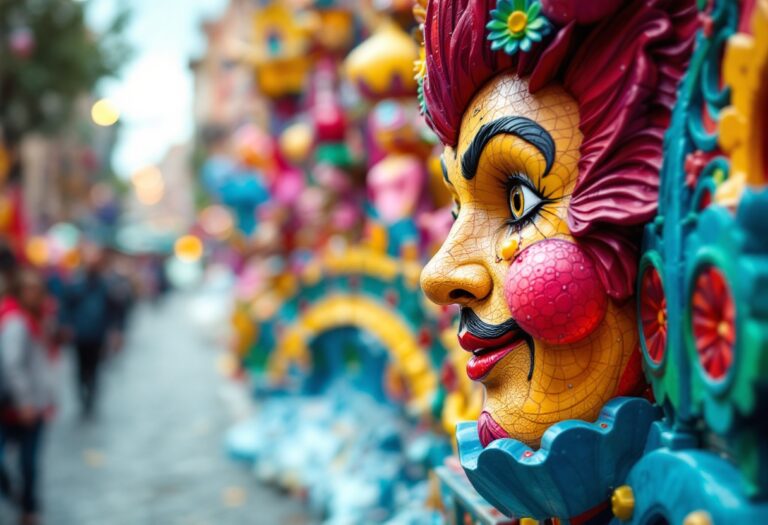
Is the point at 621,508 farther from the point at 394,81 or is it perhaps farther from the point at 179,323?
the point at 179,323

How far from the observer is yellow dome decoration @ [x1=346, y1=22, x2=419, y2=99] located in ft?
12.7

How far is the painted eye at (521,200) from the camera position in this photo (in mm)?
1522

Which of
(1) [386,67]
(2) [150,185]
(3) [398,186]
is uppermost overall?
(2) [150,185]

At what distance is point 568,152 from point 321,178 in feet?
13.8

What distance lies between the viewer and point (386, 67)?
3.88m

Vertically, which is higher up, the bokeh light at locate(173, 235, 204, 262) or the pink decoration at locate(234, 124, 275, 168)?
the bokeh light at locate(173, 235, 204, 262)

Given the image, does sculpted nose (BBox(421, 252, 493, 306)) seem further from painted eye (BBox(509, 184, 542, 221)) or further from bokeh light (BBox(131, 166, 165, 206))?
bokeh light (BBox(131, 166, 165, 206))

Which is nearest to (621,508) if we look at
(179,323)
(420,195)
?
(420,195)

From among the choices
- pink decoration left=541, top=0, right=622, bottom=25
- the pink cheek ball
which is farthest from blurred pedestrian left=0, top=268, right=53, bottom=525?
pink decoration left=541, top=0, right=622, bottom=25

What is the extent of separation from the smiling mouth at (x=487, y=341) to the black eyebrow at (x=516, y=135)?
0.30m

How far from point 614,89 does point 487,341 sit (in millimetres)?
530

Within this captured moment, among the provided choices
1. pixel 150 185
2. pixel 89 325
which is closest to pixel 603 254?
pixel 89 325

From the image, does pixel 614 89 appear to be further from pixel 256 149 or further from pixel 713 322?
pixel 256 149

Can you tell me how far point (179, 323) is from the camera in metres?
18.4
